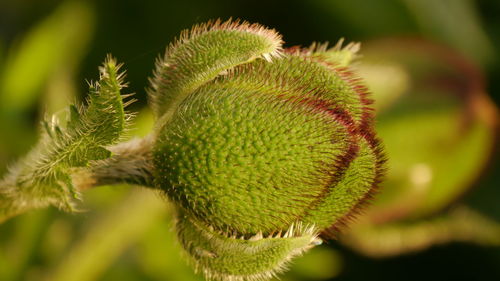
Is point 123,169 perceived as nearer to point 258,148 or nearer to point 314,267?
point 258,148

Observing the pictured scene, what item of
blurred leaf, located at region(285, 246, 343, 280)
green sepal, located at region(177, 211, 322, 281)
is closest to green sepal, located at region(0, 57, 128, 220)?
green sepal, located at region(177, 211, 322, 281)

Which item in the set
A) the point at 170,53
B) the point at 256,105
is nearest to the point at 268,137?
the point at 256,105

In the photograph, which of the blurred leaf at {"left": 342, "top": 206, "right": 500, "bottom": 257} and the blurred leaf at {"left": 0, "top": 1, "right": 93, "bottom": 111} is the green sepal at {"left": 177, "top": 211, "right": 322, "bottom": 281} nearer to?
the blurred leaf at {"left": 342, "top": 206, "right": 500, "bottom": 257}

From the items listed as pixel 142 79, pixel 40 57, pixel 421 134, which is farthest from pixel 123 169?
pixel 40 57

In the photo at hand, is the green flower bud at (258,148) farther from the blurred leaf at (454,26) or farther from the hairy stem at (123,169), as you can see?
the blurred leaf at (454,26)

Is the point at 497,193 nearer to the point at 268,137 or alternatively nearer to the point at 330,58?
the point at 330,58
